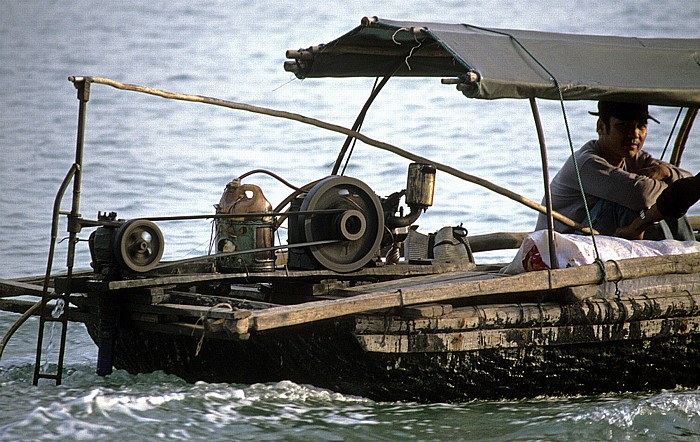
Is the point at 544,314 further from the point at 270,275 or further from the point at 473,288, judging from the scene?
the point at 270,275

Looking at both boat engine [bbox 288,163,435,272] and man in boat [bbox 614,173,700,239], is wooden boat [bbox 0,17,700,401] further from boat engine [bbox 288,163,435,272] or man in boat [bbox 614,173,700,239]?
man in boat [bbox 614,173,700,239]

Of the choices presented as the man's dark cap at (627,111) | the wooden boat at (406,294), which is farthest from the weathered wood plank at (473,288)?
the man's dark cap at (627,111)

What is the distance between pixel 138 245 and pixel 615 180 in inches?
106

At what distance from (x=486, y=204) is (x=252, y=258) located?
847 cm

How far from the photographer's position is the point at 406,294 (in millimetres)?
5395

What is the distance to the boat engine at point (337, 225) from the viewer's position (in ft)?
19.4

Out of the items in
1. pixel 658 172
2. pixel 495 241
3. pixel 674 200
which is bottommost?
pixel 495 241

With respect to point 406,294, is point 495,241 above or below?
above

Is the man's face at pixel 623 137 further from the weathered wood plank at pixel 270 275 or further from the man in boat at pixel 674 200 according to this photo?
the weathered wood plank at pixel 270 275

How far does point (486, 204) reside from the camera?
14172 mm

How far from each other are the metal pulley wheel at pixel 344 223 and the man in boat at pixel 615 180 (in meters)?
1.30

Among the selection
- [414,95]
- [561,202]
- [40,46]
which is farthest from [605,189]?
[40,46]

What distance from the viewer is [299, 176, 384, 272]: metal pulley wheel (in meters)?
5.91

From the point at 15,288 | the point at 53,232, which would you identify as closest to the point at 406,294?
the point at 53,232
